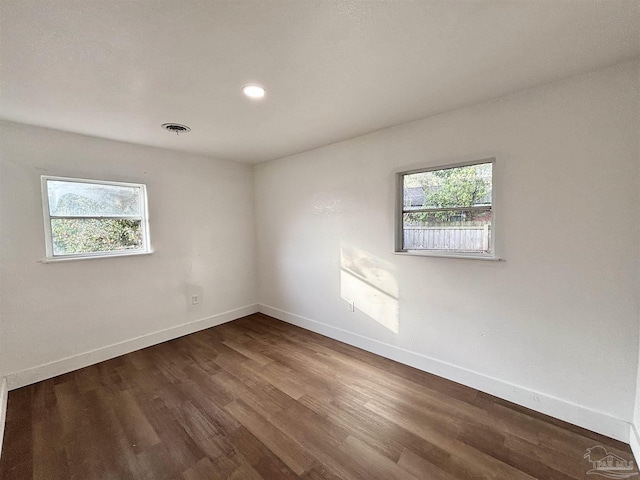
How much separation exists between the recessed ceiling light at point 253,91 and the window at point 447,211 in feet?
4.95

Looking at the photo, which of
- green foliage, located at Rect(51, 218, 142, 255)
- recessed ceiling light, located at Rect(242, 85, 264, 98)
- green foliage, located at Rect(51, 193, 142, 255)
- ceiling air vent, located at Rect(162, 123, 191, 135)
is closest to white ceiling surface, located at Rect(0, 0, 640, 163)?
recessed ceiling light, located at Rect(242, 85, 264, 98)

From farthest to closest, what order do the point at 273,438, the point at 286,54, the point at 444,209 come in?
the point at 444,209, the point at 273,438, the point at 286,54

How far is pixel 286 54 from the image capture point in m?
1.49

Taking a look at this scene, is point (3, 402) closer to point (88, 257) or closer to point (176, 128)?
point (88, 257)

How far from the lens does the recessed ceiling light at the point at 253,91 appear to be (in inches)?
72.3

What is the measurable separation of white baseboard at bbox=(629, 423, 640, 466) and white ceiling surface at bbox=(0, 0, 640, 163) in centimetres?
229

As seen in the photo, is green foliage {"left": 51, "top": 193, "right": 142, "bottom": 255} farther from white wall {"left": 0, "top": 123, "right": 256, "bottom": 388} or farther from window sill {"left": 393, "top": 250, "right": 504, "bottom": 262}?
window sill {"left": 393, "top": 250, "right": 504, "bottom": 262}

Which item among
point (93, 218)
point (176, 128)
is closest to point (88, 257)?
point (93, 218)

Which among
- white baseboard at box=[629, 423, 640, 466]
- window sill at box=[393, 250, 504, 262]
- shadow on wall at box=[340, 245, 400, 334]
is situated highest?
window sill at box=[393, 250, 504, 262]

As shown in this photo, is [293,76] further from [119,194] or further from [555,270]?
[119,194]

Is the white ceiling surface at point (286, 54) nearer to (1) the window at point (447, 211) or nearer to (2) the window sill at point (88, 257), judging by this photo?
(1) the window at point (447, 211)

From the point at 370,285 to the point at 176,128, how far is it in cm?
257

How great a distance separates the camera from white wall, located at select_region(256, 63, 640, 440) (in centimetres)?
167

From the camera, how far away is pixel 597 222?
1721 mm
